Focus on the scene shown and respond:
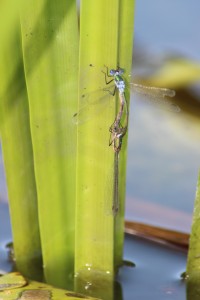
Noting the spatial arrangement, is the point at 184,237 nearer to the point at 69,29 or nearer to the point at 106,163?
the point at 106,163

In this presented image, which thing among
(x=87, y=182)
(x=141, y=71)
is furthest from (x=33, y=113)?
(x=141, y=71)

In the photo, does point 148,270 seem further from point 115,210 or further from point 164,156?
point 164,156

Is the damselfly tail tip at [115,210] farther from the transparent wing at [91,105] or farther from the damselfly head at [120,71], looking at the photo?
the damselfly head at [120,71]

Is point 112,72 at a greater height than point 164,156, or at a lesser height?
lesser

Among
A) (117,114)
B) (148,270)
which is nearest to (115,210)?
(117,114)

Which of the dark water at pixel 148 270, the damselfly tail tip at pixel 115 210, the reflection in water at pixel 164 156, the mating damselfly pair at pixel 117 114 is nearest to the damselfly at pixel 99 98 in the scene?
the mating damselfly pair at pixel 117 114

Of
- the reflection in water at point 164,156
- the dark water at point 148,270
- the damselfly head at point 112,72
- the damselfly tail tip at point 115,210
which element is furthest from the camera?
the reflection in water at point 164,156
